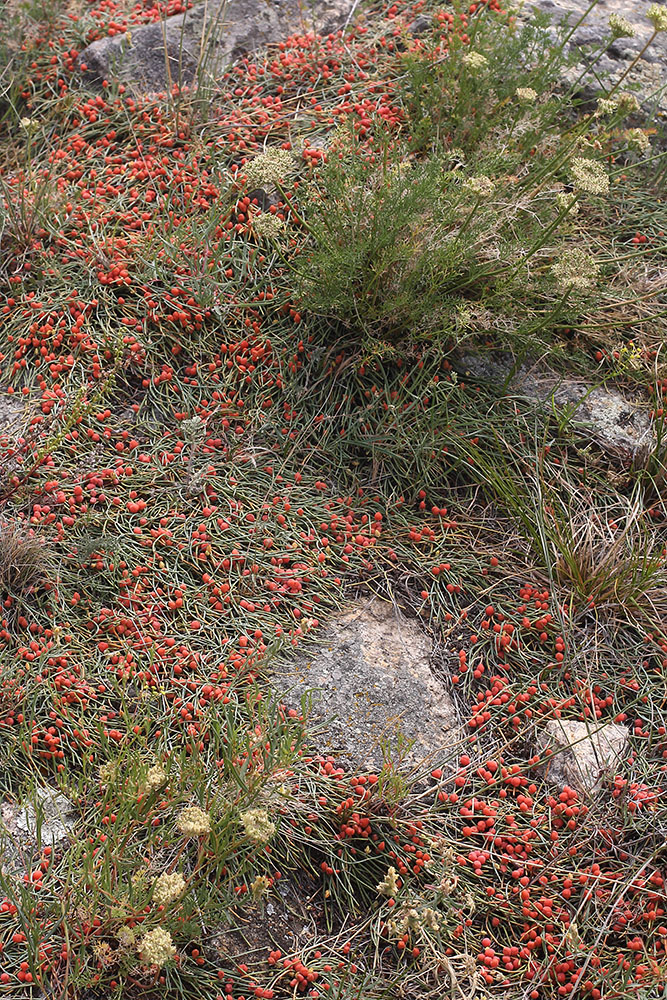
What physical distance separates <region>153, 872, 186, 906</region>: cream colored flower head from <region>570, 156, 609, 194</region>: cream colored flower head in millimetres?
2543

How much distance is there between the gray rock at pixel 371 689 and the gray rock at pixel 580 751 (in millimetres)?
324

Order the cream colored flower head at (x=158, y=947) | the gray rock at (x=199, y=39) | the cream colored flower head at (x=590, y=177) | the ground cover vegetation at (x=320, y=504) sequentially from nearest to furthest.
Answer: the cream colored flower head at (x=158, y=947) → the ground cover vegetation at (x=320, y=504) → the cream colored flower head at (x=590, y=177) → the gray rock at (x=199, y=39)

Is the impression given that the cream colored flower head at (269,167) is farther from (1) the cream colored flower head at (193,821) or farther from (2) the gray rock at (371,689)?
(1) the cream colored flower head at (193,821)

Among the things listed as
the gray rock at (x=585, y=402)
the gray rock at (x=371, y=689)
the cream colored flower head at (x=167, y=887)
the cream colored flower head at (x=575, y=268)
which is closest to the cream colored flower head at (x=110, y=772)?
the cream colored flower head at (x=167, y=887)

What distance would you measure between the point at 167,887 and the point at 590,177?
2654 millimetres

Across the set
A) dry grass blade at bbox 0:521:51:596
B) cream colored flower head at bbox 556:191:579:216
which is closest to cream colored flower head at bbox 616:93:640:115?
cream colored flower head at bbox 556:191:579:216

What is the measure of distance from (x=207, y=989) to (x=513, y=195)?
10.2ft

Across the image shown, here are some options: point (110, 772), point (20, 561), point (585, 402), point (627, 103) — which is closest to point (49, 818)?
point (110, 772)

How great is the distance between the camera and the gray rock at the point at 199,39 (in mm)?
4359

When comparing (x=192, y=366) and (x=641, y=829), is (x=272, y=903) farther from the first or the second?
(x=192, y=366)

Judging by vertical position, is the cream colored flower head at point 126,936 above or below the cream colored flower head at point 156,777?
below

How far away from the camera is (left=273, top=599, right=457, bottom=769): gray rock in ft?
9.67

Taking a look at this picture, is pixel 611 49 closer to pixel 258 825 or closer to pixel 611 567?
pixel 611 567

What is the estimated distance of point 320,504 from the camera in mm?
3459
